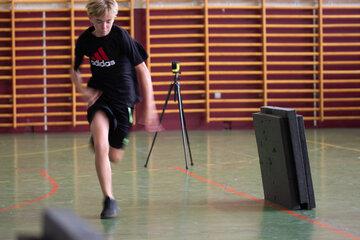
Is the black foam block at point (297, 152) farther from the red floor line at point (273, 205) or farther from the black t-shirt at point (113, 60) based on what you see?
the black t-shirt at point (113, 60)

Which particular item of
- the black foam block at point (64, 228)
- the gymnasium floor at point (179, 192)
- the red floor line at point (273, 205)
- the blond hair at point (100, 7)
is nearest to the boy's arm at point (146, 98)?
the blond hair at point (100, 7)

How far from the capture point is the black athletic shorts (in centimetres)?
521

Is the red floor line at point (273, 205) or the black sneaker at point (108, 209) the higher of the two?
the black sneaker at point (108, 209)

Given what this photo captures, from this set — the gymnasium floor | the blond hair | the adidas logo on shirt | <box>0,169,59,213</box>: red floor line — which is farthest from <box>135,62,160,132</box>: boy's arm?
<box>0,169,59,213</box>: red floor line

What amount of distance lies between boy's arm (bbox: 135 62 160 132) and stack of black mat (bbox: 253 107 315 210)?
978 mm

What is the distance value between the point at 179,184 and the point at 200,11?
9079 mm

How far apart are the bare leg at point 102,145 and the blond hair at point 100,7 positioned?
29.1 inches

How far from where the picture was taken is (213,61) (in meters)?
15.8

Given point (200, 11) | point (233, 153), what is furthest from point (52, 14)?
point (233, 153)

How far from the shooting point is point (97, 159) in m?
5.16

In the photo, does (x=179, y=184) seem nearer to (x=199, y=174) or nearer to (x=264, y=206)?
(x=199, y=174)

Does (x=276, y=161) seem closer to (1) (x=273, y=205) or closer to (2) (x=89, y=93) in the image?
(1) (x=273, y=205)

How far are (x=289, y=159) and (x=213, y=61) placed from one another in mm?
10499

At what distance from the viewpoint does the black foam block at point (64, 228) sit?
815 millimetres
